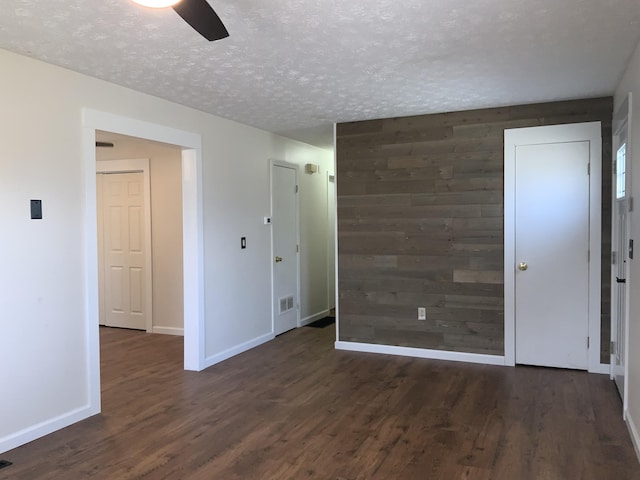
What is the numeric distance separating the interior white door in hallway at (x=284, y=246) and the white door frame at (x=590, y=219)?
2.56 meters

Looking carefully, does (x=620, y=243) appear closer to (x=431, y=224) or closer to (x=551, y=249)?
(x=551, y=249)

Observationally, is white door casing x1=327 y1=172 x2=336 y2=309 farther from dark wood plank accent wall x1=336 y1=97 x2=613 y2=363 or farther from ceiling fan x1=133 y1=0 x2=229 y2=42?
ceiling fan x1=133 y1=0 x2=229 y2=42

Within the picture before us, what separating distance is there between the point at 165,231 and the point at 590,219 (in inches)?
181

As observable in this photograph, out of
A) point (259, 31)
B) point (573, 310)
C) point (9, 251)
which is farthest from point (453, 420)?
point (9, 251)

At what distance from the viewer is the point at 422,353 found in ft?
16.1

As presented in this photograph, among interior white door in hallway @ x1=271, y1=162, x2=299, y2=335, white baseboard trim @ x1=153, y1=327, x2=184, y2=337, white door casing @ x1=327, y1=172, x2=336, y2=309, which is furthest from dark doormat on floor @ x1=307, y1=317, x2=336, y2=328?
white baseboard trim @ x1=153, y1=327, x2=184, y2=337

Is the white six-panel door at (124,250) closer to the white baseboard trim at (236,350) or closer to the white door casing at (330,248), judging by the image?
the white baseboard trim at (236,350)

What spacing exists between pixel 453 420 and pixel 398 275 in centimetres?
187

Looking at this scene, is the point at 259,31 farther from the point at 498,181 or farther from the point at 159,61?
the point at 498,181

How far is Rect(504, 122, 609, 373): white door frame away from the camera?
4.21 meters

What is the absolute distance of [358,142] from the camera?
202 inches

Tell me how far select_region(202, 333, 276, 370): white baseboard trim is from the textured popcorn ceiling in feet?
7.70

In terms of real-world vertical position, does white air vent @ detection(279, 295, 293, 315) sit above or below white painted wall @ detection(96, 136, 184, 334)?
below

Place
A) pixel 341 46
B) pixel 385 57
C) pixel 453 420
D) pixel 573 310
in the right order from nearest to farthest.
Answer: pixel 341 46 < pixel 385 57 < pixel 453 420 < pixel 573 310
